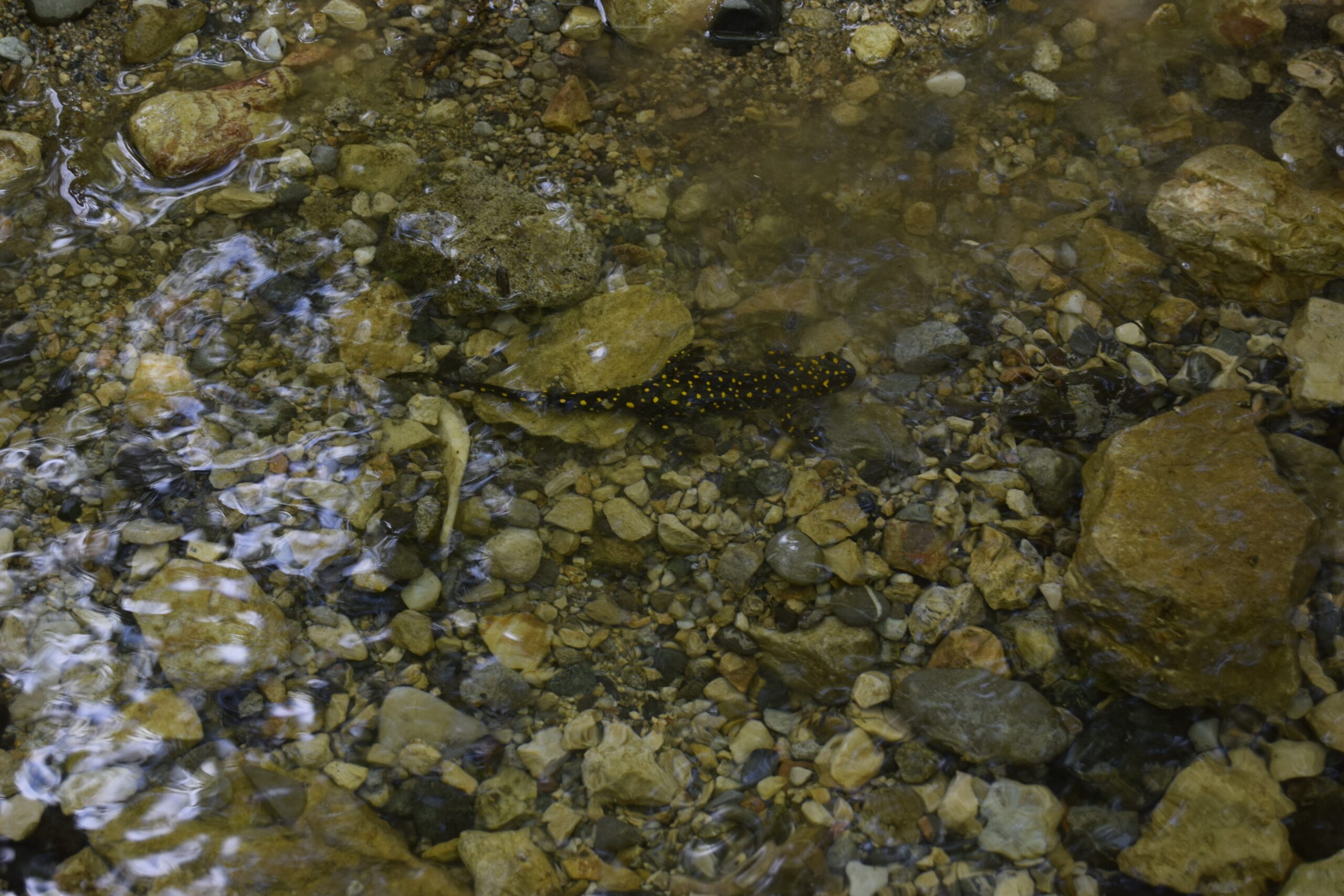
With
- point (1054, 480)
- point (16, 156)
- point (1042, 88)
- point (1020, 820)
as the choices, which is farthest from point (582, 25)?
point (1020, 820)

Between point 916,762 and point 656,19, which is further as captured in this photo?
point 656,19

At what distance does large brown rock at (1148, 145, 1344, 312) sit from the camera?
15.5ft

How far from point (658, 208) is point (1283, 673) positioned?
14.1ft

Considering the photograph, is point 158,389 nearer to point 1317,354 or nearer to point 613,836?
point 613,836

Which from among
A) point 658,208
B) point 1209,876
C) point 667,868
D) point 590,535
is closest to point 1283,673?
point 1209,876

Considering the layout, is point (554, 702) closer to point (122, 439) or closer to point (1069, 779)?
point (1069, 779)

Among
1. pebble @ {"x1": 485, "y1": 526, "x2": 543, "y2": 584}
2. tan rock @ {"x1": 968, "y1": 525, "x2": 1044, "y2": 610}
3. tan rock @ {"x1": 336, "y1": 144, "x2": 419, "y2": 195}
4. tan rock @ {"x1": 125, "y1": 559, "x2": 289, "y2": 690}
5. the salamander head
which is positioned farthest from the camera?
tan rock @ {"x1": 336, "y1": 144, "x2": 419, "y2": 195}

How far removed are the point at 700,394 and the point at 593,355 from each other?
0.70m

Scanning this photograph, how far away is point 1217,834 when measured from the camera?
3.57 meters

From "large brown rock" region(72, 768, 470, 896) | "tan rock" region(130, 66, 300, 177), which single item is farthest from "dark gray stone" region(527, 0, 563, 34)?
"large brown rock" region(72, 768, 470, 896)

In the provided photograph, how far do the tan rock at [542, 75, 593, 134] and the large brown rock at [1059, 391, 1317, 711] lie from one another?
402 cm

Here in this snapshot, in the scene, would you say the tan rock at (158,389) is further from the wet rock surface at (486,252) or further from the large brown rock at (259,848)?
the large brown rock at (259,848)

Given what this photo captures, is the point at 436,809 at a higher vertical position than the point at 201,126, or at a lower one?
lower

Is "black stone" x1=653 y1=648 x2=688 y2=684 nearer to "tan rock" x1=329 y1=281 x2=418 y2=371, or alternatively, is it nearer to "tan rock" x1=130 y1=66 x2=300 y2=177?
"tan rock" x1=329 y1=281 x2=418 y2=371
